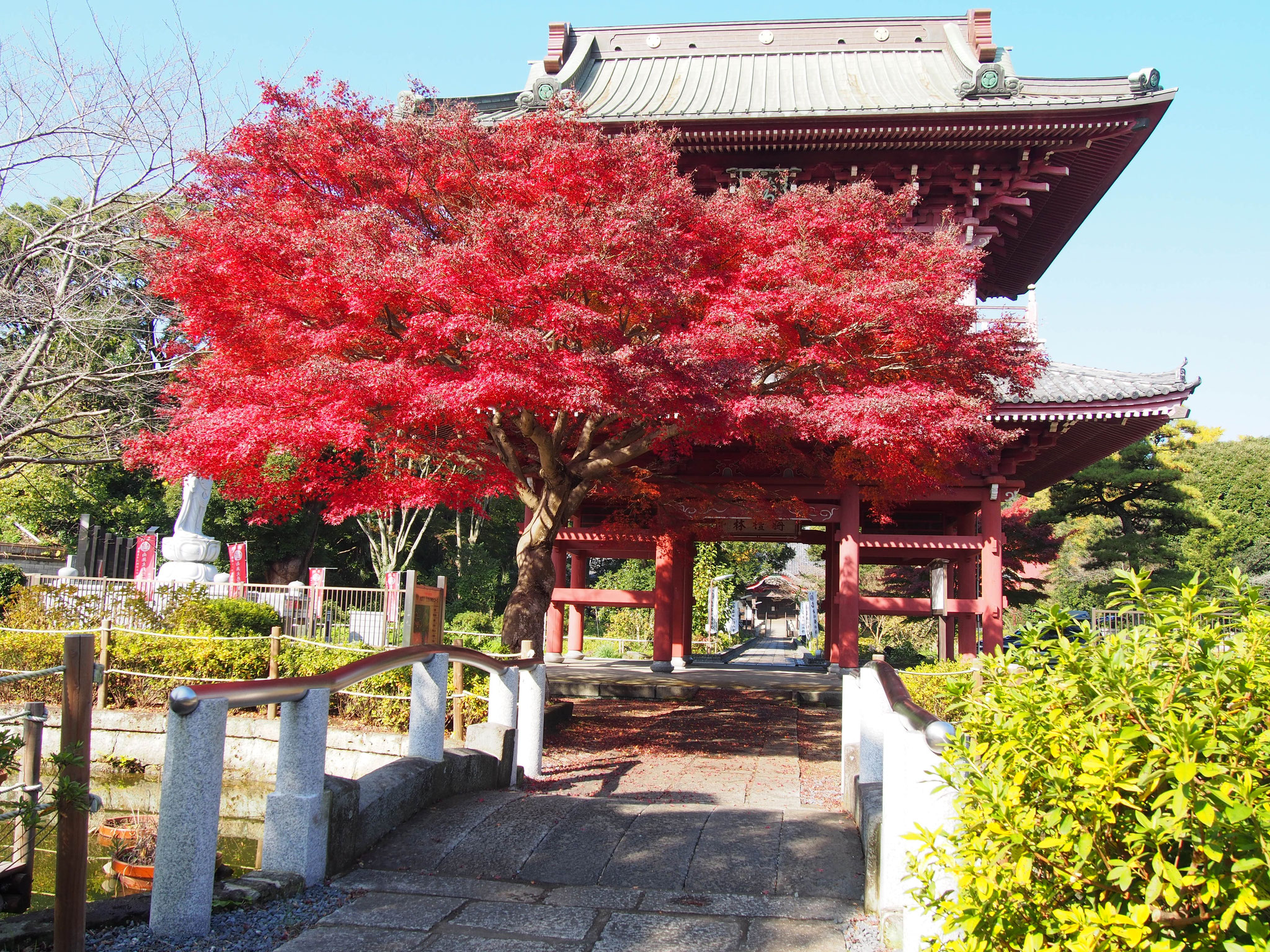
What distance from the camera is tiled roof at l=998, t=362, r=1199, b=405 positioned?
37.0 ft

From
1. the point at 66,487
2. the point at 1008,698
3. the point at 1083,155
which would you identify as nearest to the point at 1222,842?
the point at 1008,698

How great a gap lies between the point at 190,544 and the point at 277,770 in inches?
472

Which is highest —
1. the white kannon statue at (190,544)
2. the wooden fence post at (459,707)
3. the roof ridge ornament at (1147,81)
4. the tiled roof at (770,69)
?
the tiled roof at (770,69)

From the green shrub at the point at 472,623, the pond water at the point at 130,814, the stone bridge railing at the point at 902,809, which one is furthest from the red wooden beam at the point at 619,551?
the stone bridge railing at the point at 902,809

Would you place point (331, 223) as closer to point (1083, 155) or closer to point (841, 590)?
point (841, 590)

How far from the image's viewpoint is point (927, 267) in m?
9.21

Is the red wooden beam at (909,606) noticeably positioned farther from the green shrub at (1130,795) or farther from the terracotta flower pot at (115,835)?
the green shrub at (1130,795)

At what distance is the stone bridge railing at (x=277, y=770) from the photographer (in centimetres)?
358

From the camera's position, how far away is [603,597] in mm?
14742

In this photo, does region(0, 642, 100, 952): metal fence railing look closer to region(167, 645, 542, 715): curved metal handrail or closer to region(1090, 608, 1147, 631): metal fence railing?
region(167, 645, 542, 715): curved metal handrail

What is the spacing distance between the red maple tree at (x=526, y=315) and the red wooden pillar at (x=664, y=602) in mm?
4163

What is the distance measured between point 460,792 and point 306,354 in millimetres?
4297

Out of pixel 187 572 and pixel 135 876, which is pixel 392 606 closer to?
pixel 187 572

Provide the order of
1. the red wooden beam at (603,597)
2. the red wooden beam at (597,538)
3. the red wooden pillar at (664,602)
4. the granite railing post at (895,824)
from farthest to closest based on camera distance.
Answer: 1. the red wooden beam at (603,597)
2. the red wooden pillar at (664,602)
3. the red wooden beam at (597,538)
4. the granite railing post at (895,824)
